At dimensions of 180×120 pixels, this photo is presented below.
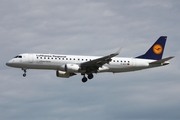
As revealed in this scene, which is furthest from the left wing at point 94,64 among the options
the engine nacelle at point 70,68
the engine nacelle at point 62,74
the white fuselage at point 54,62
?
the engine nacelle at point 62,74

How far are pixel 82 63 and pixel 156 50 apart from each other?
1321 cm

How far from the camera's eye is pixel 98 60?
6688 centimetres

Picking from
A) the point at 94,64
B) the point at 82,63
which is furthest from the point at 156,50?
the point at 82,63

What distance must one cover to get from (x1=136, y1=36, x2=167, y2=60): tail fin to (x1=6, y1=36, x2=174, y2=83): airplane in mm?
516

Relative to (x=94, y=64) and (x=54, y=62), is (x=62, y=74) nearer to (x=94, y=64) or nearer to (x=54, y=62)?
(x=54, y=62)

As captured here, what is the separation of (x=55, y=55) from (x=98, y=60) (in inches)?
229

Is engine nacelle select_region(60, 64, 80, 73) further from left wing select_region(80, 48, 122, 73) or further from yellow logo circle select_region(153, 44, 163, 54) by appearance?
yellow logo circle select_region(153, 44, 163, 54)

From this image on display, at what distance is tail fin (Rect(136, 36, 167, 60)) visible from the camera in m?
73.6

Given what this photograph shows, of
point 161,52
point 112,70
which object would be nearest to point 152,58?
point 161,52

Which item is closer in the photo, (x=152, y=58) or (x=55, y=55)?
(x=55, y=55)

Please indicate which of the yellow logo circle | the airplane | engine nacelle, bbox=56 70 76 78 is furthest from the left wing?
the yellow logo circle

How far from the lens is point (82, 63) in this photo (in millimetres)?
67375

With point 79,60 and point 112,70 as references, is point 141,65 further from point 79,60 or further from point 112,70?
point 79,60

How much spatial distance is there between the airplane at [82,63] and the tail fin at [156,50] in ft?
1.69
